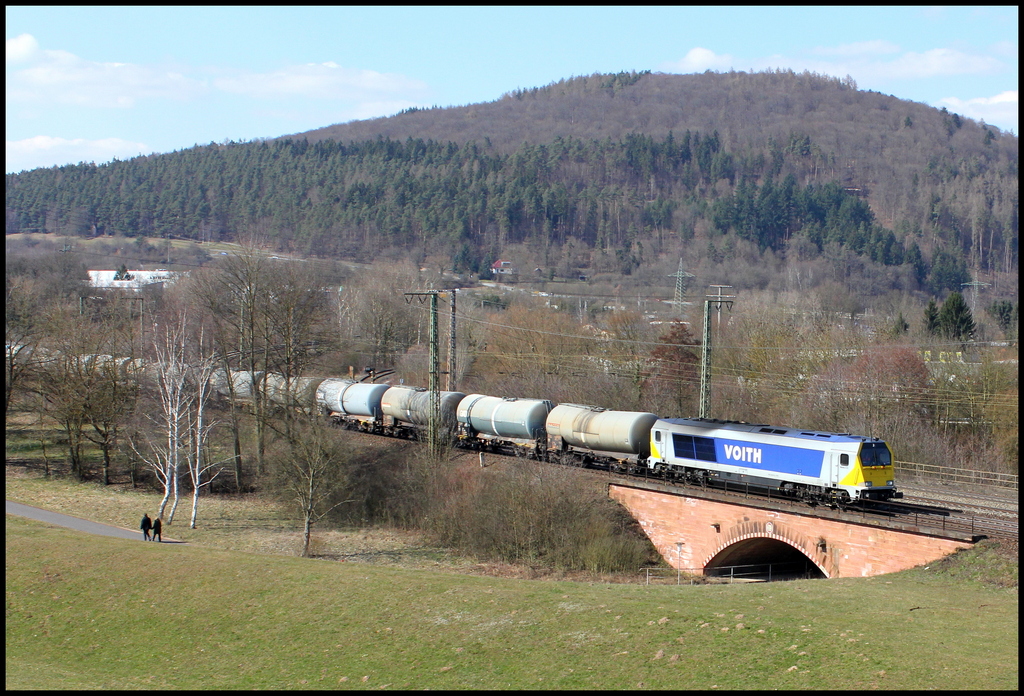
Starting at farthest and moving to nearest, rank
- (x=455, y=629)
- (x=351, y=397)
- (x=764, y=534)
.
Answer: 1. (x=351, y=397)
2. (x=764, y=534)
3. (x=455, y=629)

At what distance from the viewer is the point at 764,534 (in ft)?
103

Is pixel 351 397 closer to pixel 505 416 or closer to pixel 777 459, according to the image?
pixel 505 416

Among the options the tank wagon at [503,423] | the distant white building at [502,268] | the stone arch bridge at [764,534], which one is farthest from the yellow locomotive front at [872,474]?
the distant white building at [502,268]

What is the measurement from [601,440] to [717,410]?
2348cm

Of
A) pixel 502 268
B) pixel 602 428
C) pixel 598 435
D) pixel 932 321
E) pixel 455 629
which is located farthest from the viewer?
pixel 502 268

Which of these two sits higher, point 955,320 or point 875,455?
point 955,320

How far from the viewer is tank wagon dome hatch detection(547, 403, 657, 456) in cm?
3772

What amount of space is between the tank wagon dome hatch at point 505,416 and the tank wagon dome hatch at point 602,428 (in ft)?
2.67

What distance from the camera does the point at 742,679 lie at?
1606 centimetres

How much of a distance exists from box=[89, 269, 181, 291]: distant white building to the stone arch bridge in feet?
290

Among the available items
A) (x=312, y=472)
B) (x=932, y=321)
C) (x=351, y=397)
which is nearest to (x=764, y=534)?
(x=312, y=472)

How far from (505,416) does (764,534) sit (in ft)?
49.6

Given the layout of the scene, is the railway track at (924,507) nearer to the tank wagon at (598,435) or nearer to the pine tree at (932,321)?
the tank wagon at (598,435)

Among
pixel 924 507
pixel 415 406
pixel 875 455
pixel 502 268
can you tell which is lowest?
pixel 924 507
